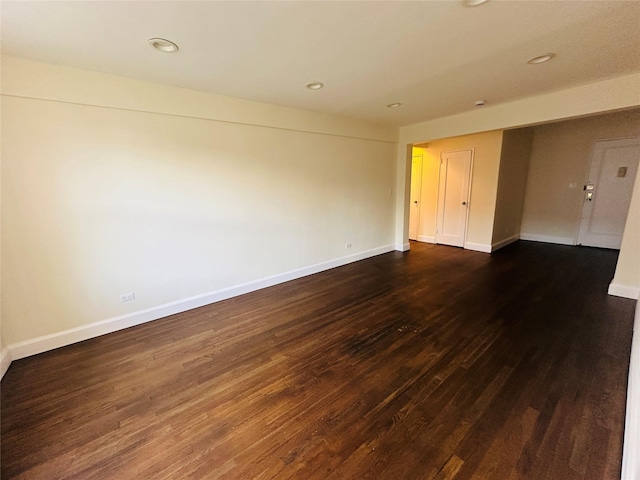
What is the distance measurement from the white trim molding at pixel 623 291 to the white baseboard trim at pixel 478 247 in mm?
2187

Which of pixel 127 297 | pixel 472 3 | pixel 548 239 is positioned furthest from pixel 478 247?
pixel 127 297

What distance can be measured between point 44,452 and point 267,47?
3063 mm

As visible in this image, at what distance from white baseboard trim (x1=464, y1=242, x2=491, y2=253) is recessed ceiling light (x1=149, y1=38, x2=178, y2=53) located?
6.03 meters

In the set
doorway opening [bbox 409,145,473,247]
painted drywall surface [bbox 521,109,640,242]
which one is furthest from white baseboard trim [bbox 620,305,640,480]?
painted drywall surface [bbox 521,109,640,242]

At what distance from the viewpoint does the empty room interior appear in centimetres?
157

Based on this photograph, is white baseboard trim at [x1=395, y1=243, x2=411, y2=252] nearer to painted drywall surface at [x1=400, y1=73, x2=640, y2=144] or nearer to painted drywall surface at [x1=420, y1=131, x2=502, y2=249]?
painted drywall surface at [x1=420, y1=131, x2=502, y2=249]

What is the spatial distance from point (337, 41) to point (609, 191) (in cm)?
698

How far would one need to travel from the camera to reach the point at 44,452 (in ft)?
5.01

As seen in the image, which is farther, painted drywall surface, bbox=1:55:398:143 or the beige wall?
the beige wall

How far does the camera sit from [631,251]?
3.22 meters

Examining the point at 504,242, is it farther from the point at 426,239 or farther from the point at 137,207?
the point at 137,207

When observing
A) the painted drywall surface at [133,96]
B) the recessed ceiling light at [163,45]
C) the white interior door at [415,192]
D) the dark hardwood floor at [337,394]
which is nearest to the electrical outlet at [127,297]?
the dark hardwood floor at [337,394]

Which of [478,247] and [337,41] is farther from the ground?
[337,41]

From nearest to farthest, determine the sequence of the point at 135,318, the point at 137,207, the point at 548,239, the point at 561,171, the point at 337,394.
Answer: the point at 337,394, the point at 137,207, the point at 135,318, the point at 561,171, the point at 548,239
